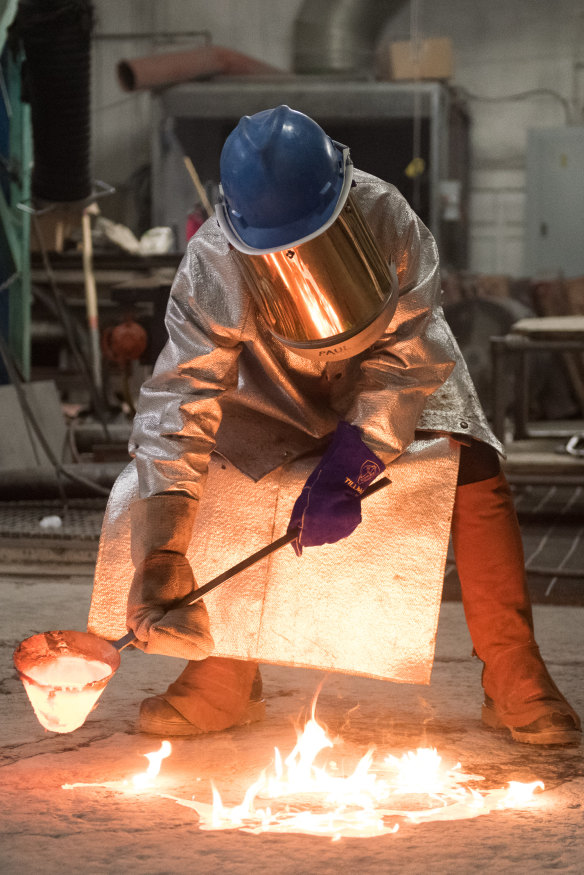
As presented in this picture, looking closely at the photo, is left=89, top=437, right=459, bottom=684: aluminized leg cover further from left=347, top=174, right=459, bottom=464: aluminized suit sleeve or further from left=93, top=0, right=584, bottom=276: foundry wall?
left=93, top=0, right=584, bottom=276: foundry wall

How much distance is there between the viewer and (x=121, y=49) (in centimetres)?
1015

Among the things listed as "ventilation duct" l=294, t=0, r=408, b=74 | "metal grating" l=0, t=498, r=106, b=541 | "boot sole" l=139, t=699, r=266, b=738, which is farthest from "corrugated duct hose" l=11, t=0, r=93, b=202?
"ventilation duct" l=294, t=0, r=408, b=74

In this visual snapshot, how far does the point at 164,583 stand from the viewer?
5.60ft

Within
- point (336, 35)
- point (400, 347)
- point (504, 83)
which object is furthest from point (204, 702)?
point (504, 83)

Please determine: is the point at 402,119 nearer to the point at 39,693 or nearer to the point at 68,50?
the point at 68,50

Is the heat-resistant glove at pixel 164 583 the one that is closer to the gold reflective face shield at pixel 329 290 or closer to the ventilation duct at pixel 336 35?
the gold reflective face shield at pixel 329 290

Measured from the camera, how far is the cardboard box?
8602mm

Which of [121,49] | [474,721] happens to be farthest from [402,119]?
[474,721]

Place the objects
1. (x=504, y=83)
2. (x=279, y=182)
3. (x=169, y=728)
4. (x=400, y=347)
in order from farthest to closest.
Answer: (x=504, y=83), (x=169, y=728), (x=400, y=347), (x=279, y=182)

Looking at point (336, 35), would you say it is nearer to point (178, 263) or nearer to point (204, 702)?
point (178, 263)

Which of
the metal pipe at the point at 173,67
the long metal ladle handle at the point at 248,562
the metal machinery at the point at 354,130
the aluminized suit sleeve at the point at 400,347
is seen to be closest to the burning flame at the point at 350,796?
the long metal ladle handle at the point at 248,562

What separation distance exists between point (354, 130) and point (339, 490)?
25.3ft

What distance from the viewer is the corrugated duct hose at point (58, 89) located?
491 centimetres

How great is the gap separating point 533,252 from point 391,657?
754cm
